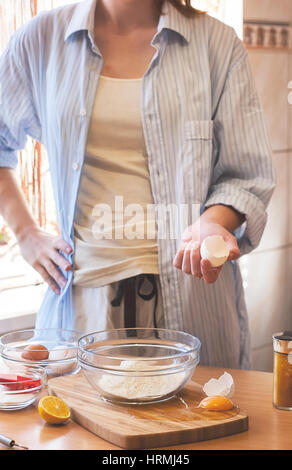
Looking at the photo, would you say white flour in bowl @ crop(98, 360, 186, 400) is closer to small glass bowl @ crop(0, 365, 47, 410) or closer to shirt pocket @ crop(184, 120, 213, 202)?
small glass bowl @ crop(0, 365, 47, 410)

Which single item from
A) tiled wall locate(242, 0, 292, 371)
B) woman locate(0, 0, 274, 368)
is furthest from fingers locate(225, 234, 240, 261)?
tiled wall locate(242, 0, 292, 371)

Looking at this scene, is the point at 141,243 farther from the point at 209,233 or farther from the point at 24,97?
the point at 24,97

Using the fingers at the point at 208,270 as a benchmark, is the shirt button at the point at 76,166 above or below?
above

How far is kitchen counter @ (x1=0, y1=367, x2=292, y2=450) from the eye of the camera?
920 mm

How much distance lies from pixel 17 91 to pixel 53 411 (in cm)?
80

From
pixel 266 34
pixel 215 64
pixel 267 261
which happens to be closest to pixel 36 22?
pixel 215 64

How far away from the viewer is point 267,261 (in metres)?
2.86

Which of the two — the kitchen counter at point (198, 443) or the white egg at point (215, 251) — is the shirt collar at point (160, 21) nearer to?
the white egg at point (215, 251)

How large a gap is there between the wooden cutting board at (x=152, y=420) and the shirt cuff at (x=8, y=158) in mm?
699

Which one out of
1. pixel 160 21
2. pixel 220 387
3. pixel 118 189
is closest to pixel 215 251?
pixel 220 387

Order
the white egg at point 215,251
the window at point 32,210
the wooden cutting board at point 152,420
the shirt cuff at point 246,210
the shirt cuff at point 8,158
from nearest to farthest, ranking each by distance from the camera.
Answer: the wooden cutting board at point 152,420
the white egg at point 215,251
the shirt cuff at point 246,210
the shirt cuff at point 8,158
the window at point 32,210

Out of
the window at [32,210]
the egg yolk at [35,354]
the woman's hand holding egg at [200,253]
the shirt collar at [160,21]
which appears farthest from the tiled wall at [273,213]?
the egg yolk at [35,354]

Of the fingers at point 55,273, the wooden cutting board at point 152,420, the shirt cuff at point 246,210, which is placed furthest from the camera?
the fingers at point 55,273

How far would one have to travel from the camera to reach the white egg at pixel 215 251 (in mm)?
1137
